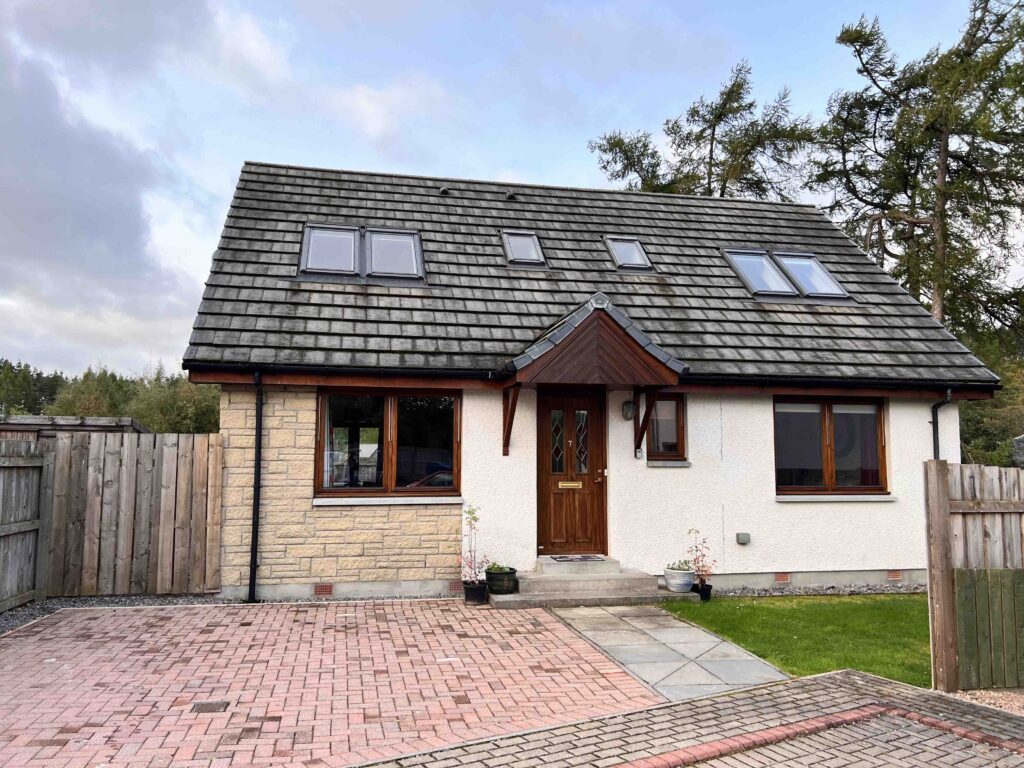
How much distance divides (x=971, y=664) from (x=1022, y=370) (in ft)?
82.7

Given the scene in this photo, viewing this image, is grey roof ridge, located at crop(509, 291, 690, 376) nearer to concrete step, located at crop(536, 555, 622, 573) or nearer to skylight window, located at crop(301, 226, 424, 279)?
concrete step, located at crop(536, 555, 622, 573)

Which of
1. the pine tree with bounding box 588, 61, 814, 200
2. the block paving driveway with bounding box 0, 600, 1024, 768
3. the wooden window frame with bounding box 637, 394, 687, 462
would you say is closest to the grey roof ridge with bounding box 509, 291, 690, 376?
the wooden window frame with bounding box 637, 394, 687, 462

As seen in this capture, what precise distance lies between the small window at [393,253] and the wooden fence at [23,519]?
5158 millimetres

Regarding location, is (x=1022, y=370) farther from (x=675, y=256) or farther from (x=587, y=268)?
(x=587, y=268)

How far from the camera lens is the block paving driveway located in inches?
173

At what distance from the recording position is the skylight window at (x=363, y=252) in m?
10.9

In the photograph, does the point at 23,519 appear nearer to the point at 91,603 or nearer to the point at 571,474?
the point at 91,603

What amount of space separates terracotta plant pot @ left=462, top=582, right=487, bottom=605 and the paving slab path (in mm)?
991

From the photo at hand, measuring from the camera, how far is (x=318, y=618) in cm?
812

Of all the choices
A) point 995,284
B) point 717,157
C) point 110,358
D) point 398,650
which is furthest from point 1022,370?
point 110,358

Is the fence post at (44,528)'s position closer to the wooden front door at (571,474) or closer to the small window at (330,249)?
the small window at (330,249)

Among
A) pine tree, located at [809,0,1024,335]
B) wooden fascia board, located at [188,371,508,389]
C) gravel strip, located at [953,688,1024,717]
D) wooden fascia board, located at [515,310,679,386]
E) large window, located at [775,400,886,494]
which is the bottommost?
gravel strip, located at [953,688,1024,717]

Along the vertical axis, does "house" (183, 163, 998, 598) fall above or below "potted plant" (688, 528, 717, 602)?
above

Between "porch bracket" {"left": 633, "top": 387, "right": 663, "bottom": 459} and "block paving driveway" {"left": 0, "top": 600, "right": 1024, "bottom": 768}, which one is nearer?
"block paving driveway" {"left": 0, "top": 600, "right": 1024, "bottom": 768}
